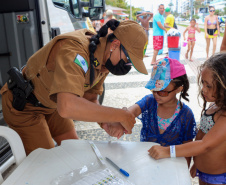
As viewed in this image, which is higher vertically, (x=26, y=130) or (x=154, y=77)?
(x=154, y=77)

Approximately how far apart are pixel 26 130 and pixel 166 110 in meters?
0.95

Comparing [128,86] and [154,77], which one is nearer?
[154,77]

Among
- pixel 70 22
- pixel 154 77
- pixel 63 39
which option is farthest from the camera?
pixel 70 22

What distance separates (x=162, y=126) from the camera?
1.58 metres

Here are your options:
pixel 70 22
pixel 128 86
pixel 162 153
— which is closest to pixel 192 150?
pixel 162 153

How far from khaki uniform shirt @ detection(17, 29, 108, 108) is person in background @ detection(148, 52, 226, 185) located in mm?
502

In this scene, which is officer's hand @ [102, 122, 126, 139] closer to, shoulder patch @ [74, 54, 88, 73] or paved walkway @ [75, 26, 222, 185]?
shoulder patch @ [74, 54, 88, 73]

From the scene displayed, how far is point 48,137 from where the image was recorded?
5.38 feet

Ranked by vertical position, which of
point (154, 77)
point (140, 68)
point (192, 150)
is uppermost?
point (140, 68)

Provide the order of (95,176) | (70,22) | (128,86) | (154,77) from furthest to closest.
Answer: (128,86)
(70,22)
(154,77)
(95,176)

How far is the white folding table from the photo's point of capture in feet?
3.14

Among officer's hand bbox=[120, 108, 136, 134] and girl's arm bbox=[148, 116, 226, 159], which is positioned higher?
officer's hand bbox=[120, 108, 136, 134]

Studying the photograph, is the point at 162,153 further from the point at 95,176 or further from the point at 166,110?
the point at 166,110

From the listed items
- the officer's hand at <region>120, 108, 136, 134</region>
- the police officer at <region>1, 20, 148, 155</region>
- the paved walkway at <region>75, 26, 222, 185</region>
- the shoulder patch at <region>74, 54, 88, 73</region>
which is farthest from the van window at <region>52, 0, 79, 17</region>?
the officer's hand at <region>120, 108, 136, 134</region>
